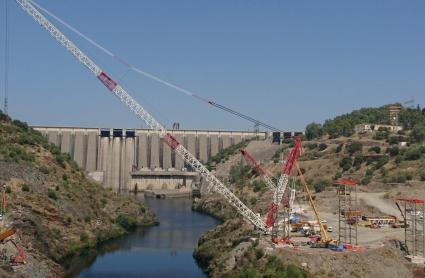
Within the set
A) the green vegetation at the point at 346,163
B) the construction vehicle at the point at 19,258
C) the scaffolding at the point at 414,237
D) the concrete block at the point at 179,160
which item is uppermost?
the concrete block at the point at 179,160

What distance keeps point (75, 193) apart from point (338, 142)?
75794 mm

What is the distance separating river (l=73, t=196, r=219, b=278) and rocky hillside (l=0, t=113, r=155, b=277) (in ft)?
9.99

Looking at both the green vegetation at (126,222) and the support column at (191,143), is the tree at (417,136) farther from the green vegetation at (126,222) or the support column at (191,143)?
the support column at (191,143)

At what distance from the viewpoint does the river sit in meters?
66.0

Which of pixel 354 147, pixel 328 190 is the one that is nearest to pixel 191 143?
pixel 354 147

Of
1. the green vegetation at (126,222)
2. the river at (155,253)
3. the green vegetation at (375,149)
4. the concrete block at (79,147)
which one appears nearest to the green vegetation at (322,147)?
the green vegetation at (375,149)

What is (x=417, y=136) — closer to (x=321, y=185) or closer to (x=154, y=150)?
(x=321, y=185)

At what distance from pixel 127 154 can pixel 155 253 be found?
110 metres

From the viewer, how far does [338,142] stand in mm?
146000

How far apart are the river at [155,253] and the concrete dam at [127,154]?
61591 mm

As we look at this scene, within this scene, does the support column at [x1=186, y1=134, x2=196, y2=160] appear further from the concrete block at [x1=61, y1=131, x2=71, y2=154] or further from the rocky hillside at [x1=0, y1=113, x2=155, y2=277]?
the rocky hillside at [x1=0, y1=113, x2=155, y2=277]

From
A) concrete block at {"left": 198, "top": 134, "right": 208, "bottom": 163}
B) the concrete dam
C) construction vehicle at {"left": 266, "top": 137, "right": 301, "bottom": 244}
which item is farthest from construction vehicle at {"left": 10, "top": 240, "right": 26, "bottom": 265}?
concrete block at {"left": 198, "top": 134, "right": 208, "bottom": 163}

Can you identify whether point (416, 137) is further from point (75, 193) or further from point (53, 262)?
point (53, 262)

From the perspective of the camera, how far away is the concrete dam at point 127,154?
7126 inches
